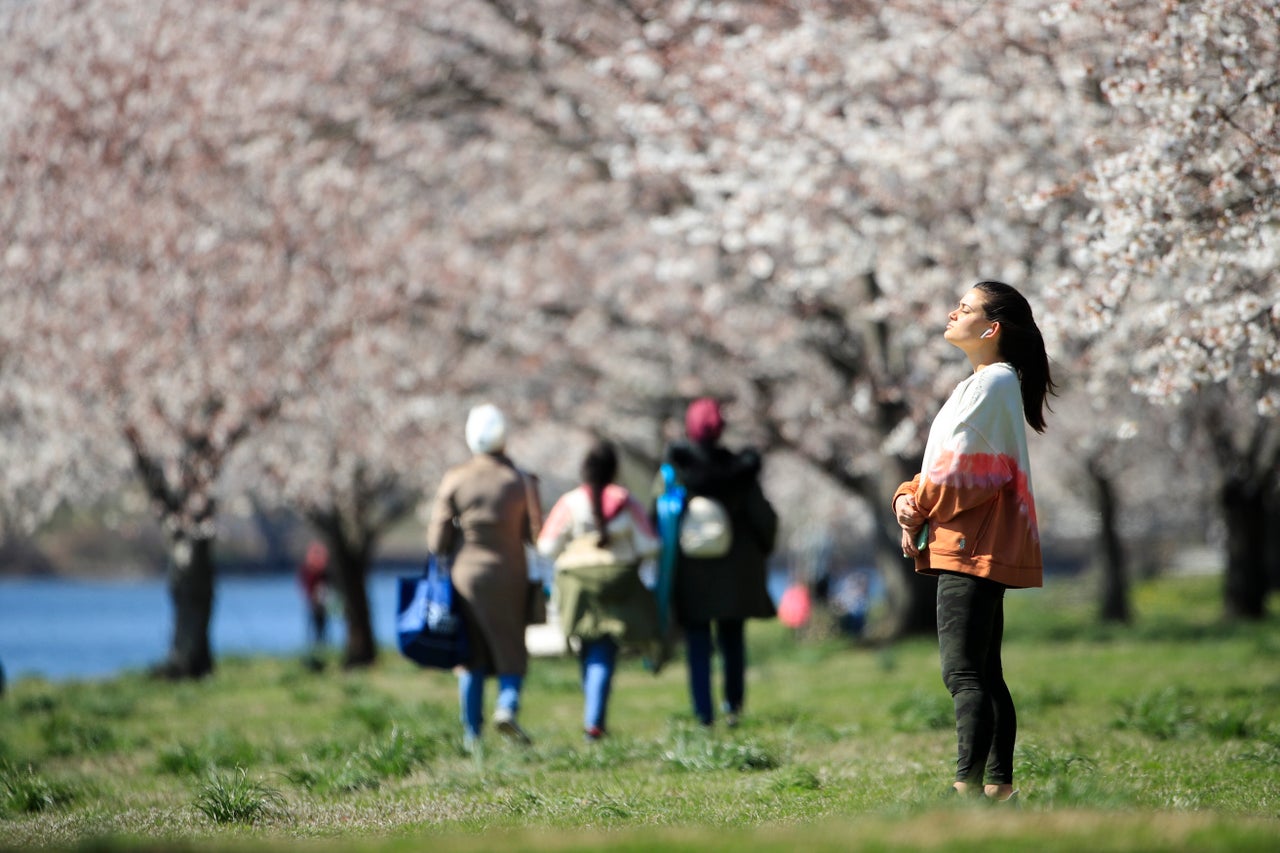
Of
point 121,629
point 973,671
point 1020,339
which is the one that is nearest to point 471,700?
point 973,671

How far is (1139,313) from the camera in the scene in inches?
388

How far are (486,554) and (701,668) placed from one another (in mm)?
1420

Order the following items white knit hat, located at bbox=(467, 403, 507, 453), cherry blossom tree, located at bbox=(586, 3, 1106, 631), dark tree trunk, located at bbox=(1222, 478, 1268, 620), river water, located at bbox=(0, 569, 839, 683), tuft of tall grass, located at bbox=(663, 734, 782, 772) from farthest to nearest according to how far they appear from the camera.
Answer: river water, located at bbox=(0, 569, 839, 683), dark tree trunk, located at bbox=(1222, 478, 1268, 620), cherry blossom tree, located at bbox=(586, 3, 1106, 631), white knit hat, located at bbox=(467, 403, 507, 453), tuft of tall grass, located at bbox=(663, 734, 782, 772)

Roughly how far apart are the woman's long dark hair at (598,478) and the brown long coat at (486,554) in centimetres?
39

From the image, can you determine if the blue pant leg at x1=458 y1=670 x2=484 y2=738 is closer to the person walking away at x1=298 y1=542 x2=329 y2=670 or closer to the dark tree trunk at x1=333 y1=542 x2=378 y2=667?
the dark tree trunk at x1=333 y1=542 x2=378 y2=667

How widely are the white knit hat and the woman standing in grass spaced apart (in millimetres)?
3602

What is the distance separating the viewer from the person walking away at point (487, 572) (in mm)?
8148

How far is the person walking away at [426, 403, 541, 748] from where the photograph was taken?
8.15 m

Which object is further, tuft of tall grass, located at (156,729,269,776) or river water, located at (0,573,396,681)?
river water, located at (0,573,396,681)

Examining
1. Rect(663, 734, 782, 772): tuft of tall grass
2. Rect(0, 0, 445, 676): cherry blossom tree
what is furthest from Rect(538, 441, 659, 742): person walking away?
Rect(0, 0, 445, 676): cherry blossom tree

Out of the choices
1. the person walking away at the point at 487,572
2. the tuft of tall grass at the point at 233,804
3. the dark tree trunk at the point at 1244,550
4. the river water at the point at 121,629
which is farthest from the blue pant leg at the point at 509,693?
the dark tree trunk at the point at 1244,550

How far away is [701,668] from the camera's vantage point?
8.42m

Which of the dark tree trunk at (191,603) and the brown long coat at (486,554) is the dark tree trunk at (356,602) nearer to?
the dark tree trunk at (191,603)

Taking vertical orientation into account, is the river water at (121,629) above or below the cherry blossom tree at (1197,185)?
below
